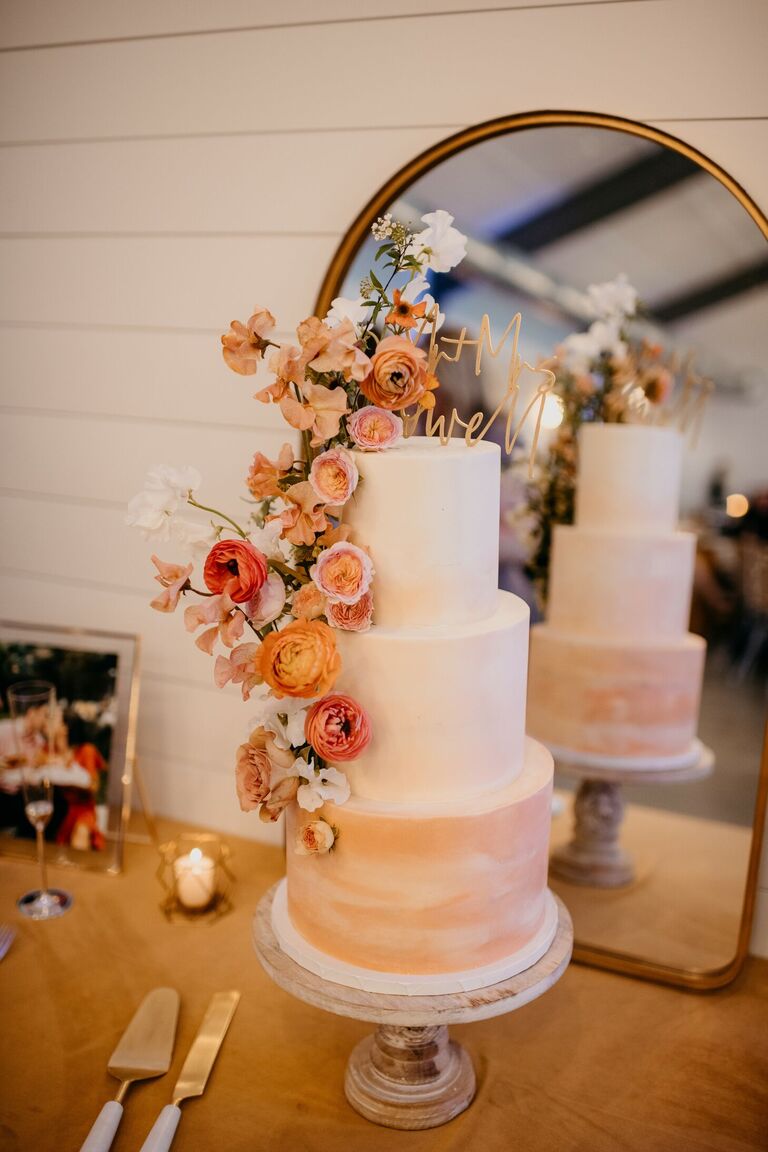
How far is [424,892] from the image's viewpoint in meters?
1.25

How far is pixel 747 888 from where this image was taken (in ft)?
5.39

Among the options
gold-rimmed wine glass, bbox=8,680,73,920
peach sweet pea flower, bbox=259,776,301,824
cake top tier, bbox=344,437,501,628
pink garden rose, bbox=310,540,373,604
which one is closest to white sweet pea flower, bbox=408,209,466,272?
cake top tier, bbox=344,437,501,628

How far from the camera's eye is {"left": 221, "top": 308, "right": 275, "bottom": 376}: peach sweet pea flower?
121cm

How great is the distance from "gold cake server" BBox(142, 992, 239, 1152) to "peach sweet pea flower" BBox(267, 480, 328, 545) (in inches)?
31.5

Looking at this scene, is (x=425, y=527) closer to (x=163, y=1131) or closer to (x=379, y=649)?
(x=379, y=649)

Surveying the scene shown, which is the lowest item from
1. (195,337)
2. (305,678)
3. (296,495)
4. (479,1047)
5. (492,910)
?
(479,1047)

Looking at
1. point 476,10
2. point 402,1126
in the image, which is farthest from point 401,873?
point 476,10

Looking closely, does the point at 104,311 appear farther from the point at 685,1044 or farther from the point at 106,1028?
the point at 685,1044

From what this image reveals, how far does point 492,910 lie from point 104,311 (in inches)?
59.4

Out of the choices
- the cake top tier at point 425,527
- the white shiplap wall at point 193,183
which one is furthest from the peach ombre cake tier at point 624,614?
the cake top tier at point 425,527

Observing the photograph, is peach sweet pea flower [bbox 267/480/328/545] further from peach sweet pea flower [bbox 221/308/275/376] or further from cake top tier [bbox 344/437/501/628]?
peach sweet pea flower [bbox 221/308/275/376]

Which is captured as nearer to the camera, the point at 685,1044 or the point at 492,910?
the point at 492,910

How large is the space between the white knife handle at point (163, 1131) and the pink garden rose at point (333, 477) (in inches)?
33.8

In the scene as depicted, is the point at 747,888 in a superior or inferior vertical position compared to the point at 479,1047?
superior
